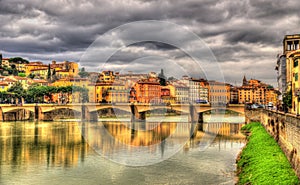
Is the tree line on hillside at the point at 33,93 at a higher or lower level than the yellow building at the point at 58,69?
lower

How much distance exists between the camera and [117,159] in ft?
66.1

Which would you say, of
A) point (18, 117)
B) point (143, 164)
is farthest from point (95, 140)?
point (18, 117)

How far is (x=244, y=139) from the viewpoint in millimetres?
28766

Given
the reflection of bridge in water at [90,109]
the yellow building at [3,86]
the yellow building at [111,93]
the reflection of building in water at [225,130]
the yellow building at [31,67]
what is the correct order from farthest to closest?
1. the yellow building at [31,67]
2. the yellow building at [3,86]
3. the yellow building at [111,93]
4. the reflection of bridge in water at [90,109]
5. the reflection of building in water at [225,130]

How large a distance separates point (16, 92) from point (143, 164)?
50261 mm

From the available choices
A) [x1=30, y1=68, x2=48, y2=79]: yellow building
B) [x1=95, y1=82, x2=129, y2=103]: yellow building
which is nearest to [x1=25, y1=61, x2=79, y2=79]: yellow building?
[x1=30, y1=68, x2=48, y2=79]: yellow building

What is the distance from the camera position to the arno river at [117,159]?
15752mm

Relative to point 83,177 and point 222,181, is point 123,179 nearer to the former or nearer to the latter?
point 83,177

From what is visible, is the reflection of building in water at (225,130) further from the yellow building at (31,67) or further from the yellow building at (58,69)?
the yellow building at (31,67)

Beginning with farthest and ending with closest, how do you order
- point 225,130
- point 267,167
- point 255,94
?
point 255,94 < point 225,130 < point 267,167

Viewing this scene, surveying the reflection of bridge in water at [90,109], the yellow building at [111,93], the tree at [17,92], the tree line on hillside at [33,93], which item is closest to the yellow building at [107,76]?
the yellow building at [111,93]

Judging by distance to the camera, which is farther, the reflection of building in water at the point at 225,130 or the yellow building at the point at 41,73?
the yellow building at the point at 41,73

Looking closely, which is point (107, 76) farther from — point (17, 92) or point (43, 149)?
point (43, 149)

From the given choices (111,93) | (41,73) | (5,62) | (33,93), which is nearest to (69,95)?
(33,93)
